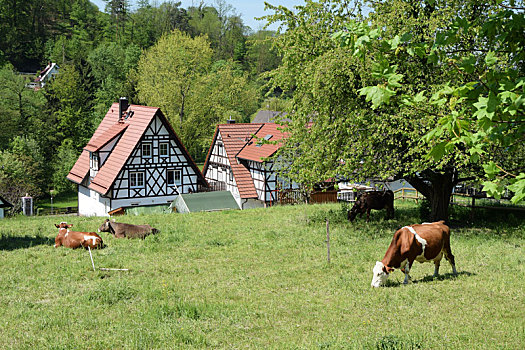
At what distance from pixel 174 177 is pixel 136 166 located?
3.63 meters

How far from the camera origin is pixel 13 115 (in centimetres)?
6650

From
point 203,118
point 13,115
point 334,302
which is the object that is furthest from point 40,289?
point 13,115

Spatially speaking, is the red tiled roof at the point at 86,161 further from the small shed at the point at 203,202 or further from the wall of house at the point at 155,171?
the small shed at the point at 203,202

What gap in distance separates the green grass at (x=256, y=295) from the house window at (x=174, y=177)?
2511cm

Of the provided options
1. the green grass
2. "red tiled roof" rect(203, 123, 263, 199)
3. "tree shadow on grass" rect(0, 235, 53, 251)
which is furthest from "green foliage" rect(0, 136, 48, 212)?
the green grass

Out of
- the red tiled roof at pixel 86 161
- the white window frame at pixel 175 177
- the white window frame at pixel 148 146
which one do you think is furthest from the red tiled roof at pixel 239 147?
the red tiled roof at pixel 86 161

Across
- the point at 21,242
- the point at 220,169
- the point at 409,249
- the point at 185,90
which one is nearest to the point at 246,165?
the point at 220,169

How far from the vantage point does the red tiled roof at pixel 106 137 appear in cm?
4312

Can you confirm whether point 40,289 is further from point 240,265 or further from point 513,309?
point 513,309

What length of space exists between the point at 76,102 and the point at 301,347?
77545 mm

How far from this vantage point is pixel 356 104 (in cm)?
1956

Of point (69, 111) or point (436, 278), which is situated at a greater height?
point (69, 111)

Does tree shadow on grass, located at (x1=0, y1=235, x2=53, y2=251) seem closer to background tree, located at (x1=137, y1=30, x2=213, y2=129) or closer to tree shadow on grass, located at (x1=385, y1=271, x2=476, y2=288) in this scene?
tree shadow on grass, located at (x1=385, y1=271, x2=476, y2=288)

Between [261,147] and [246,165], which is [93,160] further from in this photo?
[261,147]
